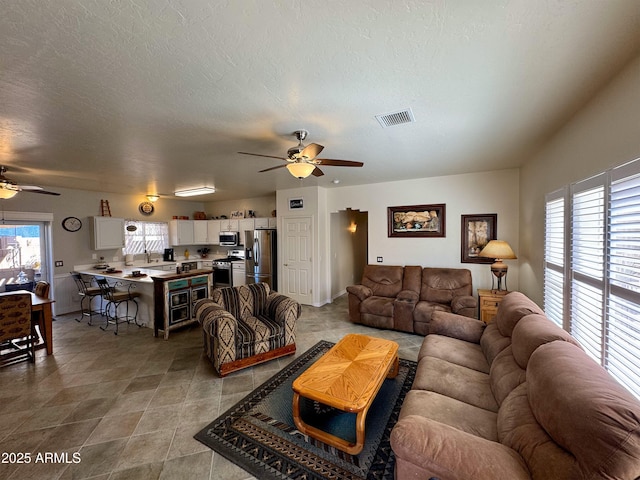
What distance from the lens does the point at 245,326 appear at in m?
3.16

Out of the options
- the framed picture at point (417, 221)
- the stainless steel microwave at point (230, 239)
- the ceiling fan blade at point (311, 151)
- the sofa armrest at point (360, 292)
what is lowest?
the sofa armrest at point (360, 292)

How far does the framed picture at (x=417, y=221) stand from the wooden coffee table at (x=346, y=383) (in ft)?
9.40

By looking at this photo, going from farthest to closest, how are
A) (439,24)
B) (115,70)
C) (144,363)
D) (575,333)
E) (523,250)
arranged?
1. (523,250)
2. (144,363)
3. (575,333)
4. (115,70)
5. (439,24)

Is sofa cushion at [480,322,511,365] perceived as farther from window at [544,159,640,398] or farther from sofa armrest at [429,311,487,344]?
window at [544,159,640,398]

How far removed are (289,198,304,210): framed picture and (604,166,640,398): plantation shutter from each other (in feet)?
15.0

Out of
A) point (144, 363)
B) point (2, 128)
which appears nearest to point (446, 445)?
point (144, 363)

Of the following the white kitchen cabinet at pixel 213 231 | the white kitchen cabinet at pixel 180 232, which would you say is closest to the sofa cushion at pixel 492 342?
the white kitchen cabinet at pixel 213 231

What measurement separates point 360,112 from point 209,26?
125cm

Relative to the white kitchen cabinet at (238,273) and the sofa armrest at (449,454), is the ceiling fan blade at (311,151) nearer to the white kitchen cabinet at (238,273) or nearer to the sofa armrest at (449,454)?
the sofa armrest at (449,454)

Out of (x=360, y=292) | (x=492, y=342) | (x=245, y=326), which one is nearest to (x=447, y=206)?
(x=360, y=292)

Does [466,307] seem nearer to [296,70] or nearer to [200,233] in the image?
[296,70]

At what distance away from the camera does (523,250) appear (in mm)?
3803

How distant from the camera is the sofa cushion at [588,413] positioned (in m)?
0.85

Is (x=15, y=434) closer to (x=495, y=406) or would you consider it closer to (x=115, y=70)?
(x=115, y=70)
